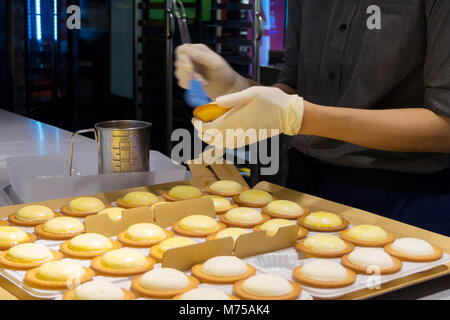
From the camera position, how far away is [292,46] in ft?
6.79

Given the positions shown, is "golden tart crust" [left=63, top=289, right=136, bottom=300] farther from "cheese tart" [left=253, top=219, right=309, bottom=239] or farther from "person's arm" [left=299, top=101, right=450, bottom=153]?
"person's arm" [left=299, top=101, right=450, bottom=153]

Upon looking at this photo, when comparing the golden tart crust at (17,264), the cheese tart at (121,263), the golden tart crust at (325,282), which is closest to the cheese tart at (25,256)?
the golden tart crust at (17,264)

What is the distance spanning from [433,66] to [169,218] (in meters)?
0.80

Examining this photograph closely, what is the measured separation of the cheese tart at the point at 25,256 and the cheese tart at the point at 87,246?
39mm

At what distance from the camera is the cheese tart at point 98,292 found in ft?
3.13

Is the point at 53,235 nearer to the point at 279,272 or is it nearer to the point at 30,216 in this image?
the point at 30,216

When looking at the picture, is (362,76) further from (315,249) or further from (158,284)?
(158,284)

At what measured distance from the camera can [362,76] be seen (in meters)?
1.64

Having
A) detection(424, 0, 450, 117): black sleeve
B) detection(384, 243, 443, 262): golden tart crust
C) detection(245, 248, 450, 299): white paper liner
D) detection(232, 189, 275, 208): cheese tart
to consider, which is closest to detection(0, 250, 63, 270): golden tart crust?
detection(245, 248, 450, 299): white paper liner

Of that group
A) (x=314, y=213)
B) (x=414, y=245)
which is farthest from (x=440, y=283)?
(x=314, y=213)

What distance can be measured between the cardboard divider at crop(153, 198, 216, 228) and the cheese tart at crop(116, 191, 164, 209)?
0.44 ft

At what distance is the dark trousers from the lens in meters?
1.61

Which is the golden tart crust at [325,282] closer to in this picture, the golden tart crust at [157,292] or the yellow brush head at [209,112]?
the golden tart crust at [157,292]

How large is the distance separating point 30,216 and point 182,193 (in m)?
0.44
